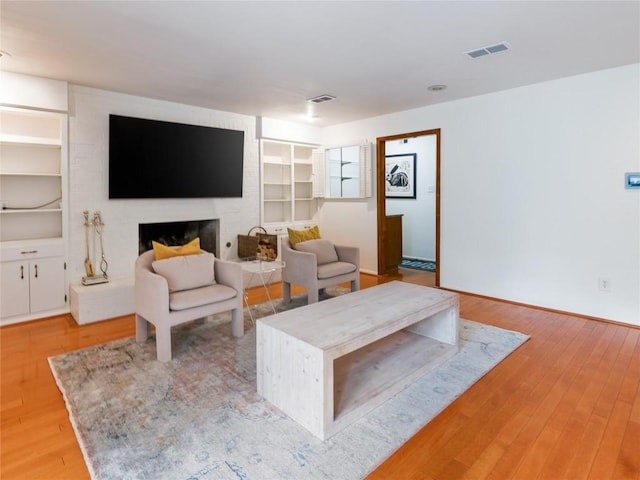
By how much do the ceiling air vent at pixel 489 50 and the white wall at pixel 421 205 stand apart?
3.68 metres

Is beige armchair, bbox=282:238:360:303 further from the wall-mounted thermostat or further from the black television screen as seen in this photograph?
the wall-mounted thermostat

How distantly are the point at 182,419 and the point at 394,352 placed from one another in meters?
1.53

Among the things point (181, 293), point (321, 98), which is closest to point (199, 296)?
point (181, 293)

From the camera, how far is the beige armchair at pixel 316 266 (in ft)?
13.8


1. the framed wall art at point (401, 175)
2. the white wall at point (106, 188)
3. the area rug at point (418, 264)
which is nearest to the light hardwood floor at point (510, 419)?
the white wall at point (106, 188)

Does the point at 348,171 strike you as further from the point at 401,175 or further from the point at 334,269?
the point at 334,269

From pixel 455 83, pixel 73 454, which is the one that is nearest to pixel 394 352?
pixel 73 454

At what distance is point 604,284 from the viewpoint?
12.4 ft

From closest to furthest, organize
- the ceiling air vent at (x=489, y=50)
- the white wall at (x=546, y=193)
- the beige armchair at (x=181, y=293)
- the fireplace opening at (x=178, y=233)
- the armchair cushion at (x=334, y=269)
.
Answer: the beige armchair at (x=181, y=293)
the ceiling air vent at (x=489, y=50)
the white wall at (x=546, y=193)
the armchair cushion at (x=334, y=269)
the fireplace opening at (x=178, y=233)

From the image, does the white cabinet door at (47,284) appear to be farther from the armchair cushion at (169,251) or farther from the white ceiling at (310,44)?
the white ceiling at (310,44)

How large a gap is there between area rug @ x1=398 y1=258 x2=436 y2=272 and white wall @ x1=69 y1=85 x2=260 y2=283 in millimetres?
3233

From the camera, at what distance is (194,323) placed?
378 centimetres

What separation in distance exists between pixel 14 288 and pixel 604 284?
5.81 m

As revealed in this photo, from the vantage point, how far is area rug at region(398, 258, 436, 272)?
21.5 feet
